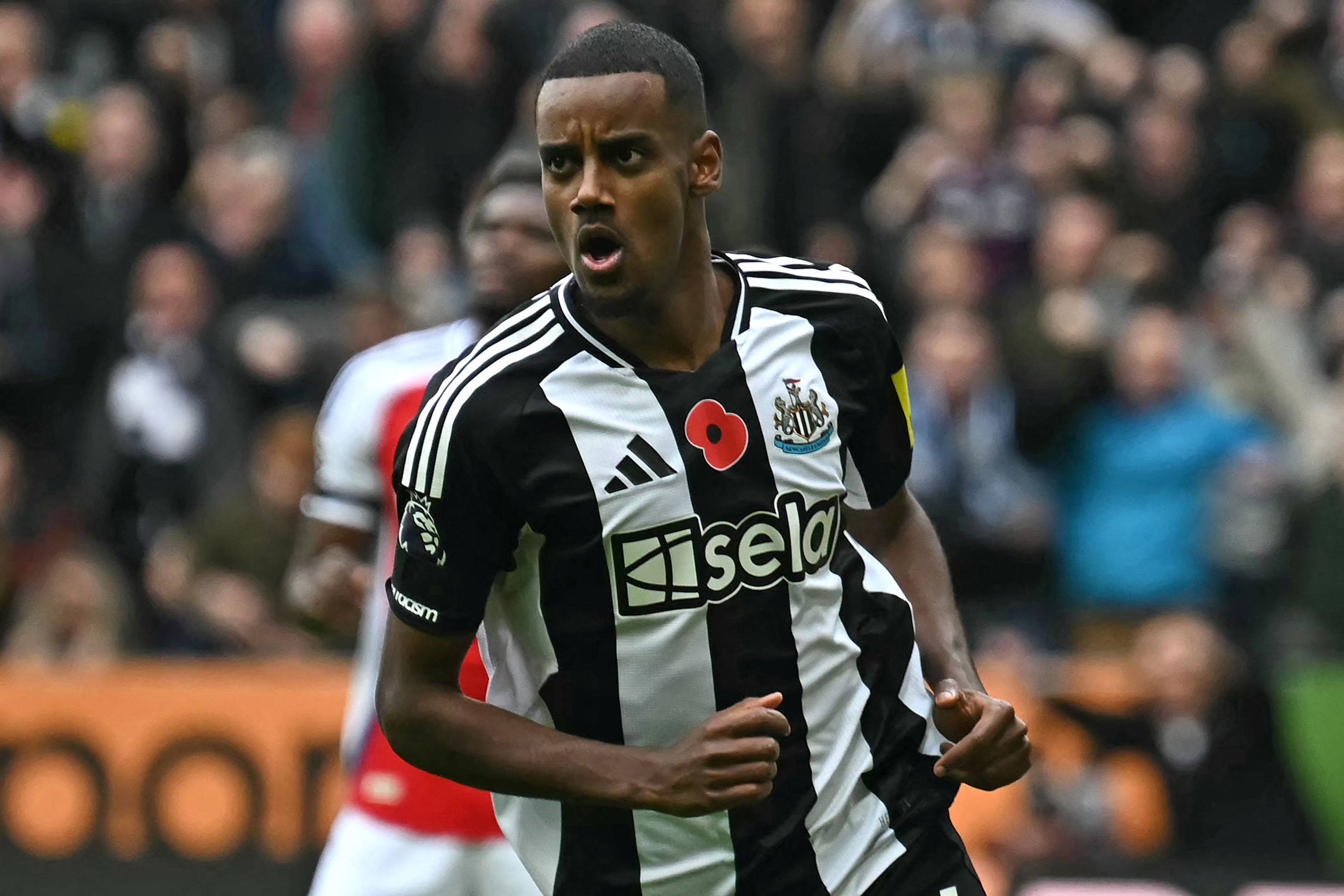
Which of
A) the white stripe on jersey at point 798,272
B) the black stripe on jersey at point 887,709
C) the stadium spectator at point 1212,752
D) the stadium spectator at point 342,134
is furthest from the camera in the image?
the stadium spectator at point 342,134

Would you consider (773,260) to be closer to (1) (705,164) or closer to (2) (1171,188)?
(1) (705,164)

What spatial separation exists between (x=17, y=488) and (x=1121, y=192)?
583 cm

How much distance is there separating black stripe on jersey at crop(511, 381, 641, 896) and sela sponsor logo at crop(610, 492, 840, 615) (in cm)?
4

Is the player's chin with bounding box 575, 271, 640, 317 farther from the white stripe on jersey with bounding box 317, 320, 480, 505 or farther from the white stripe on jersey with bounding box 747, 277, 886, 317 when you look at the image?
the white stripe on jersey with bounding box 317, 320, 480, 505

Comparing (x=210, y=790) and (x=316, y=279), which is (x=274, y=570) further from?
(x=316, y=279)

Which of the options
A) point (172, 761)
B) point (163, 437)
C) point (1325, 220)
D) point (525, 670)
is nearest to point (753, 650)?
point (525, 670)

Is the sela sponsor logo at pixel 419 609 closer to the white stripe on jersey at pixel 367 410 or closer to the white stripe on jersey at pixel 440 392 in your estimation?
the white stripe on jersey at pixel 440 392

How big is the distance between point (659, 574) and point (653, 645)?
0.44ft

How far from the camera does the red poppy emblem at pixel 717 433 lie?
3.59 meters

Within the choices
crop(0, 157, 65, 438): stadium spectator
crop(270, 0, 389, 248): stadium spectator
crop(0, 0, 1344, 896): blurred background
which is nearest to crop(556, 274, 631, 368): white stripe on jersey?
crop(0, 0, 1344, 896): blurred background

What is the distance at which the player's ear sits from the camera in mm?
3572

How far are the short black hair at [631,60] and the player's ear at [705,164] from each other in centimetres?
4

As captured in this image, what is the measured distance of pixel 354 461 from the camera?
17.6 feet

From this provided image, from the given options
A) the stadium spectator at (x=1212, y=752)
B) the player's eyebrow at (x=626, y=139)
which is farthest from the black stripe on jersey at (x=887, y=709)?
the stadium spectator at (x=1212, y=752)
